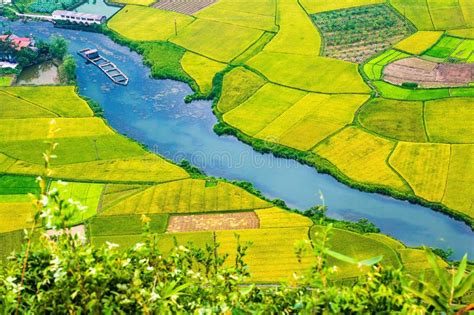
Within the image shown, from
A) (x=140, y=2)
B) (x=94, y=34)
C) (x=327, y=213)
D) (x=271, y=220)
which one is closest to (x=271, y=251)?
(x=271, y=220)

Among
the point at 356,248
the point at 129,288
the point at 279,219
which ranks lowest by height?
the point at 279,219

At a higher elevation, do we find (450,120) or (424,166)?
(450,120)

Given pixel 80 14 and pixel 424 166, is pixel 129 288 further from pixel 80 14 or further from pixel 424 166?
pixel 80 14

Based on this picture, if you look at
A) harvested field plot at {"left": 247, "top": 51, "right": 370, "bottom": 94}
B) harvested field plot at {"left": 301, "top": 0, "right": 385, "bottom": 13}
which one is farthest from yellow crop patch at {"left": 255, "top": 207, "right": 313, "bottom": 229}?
harvested field plot at {"left": 301, "top": 0, "right": 385, "bottom": 13}

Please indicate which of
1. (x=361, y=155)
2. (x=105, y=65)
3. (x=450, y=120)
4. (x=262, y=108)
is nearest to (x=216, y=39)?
(x=105, y=65)

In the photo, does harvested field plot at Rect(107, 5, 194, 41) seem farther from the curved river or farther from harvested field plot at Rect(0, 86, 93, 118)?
harvested field plot at Rect(0, 86, 93, 118)

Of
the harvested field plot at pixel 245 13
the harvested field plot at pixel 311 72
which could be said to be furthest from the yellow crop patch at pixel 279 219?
the harvested field plot at pixel 245 13
